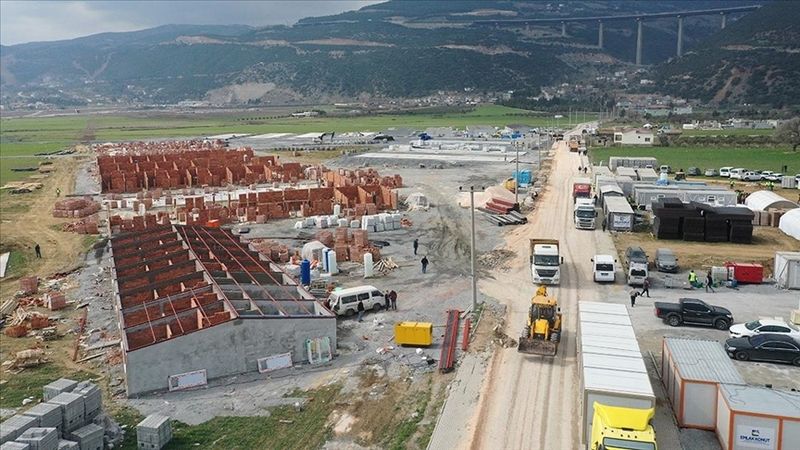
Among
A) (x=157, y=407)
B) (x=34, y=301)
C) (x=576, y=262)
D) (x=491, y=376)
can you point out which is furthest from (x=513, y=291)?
(x=34, y=301)

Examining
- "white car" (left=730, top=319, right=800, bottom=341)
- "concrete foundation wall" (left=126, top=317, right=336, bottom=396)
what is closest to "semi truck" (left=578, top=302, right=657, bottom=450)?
"white car" (left=730, top=319, right=800, bottom=341)

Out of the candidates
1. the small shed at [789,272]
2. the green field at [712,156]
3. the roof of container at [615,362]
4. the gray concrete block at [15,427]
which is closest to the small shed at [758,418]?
the roof of container at [615,362]

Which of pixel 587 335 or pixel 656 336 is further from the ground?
pixel 587 335

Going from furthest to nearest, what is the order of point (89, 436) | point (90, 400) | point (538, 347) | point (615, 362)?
1. point (538, 347)
2. point (615, 362)
3. point (90, 400)
4. point (89, 436)

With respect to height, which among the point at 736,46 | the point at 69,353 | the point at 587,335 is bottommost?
the point at 69,353

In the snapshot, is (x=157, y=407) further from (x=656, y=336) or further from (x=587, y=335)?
(x=656, y=336)

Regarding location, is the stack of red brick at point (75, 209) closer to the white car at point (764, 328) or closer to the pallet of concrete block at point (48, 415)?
the pallet of concrete block at point (48, 415)

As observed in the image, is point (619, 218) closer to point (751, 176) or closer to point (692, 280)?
point (692, 280)

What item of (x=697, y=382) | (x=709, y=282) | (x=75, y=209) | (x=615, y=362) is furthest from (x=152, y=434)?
(x=75, y=209)
